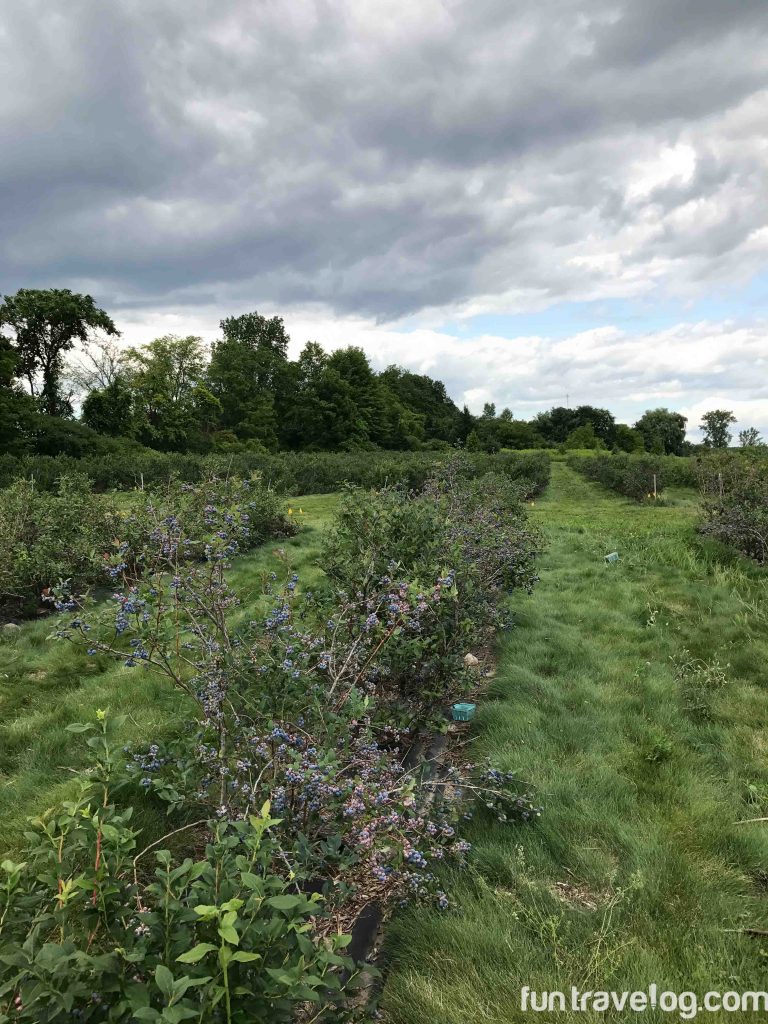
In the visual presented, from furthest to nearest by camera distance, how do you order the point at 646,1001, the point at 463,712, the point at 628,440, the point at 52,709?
the point at 628,440 → the point at 52,709 → the point at 463,712 → the point at 646,1001

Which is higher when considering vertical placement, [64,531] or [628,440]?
[628,440]

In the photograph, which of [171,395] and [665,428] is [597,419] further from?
[171,395]

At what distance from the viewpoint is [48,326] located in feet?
108

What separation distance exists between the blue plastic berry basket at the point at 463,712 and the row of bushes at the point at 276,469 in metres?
10.2

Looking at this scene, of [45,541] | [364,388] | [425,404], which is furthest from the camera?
[425,404]

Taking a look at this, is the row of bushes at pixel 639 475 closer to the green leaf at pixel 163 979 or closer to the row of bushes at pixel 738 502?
the row of bushes at pixel 738 502

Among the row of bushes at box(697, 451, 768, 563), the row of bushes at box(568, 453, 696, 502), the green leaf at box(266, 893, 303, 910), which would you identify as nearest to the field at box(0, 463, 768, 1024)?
the green leaf at box(266, 893, 303, 910)

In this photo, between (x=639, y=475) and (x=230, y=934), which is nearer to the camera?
(x=230, y=934)

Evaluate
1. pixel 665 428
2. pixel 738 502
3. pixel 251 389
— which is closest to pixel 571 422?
pixel 665 428

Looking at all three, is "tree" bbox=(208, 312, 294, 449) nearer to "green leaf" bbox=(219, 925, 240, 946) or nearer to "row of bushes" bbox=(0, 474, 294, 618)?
"row of bushes" bbox=(0, 474, 294, 618)

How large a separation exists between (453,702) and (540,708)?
0.61 metres

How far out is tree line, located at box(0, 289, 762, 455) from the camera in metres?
31.7

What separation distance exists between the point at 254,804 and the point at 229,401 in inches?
1984

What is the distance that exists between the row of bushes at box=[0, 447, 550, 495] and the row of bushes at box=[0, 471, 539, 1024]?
34.3ft
